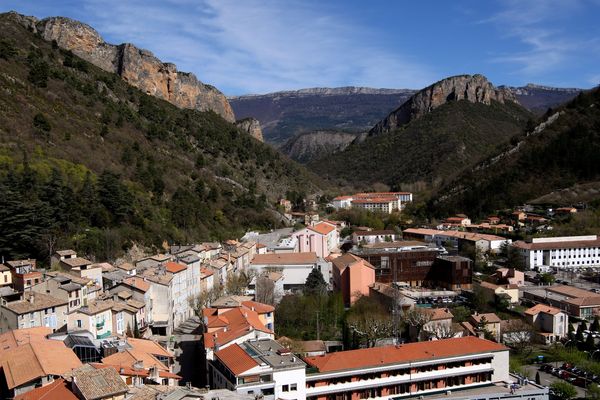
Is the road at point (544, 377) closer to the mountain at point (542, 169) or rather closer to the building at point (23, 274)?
the building at point (23, 274)

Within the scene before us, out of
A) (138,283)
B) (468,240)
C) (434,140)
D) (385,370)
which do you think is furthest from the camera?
(434,140)

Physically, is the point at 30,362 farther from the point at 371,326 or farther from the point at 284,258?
the point at 284,258

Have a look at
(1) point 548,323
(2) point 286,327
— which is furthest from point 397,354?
(1) point 548,323

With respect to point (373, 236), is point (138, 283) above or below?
above

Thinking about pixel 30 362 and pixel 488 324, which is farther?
pixel 488 324

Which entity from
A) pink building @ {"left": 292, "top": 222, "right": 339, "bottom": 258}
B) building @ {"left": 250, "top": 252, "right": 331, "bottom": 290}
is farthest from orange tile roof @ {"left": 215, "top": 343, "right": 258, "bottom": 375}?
pink building @ {"left": 292, "top": 222, "right": 339, "bottom": 258}

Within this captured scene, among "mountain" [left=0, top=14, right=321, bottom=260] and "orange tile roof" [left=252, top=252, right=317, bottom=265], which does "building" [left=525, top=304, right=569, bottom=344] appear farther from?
"mountain" [left=0, top=14, right=321, bottom=260]

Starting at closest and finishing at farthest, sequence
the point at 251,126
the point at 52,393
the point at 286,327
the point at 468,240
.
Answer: the point at 52,393 < the point at 286,327 < the point at 468,240 < the point at 251,126
